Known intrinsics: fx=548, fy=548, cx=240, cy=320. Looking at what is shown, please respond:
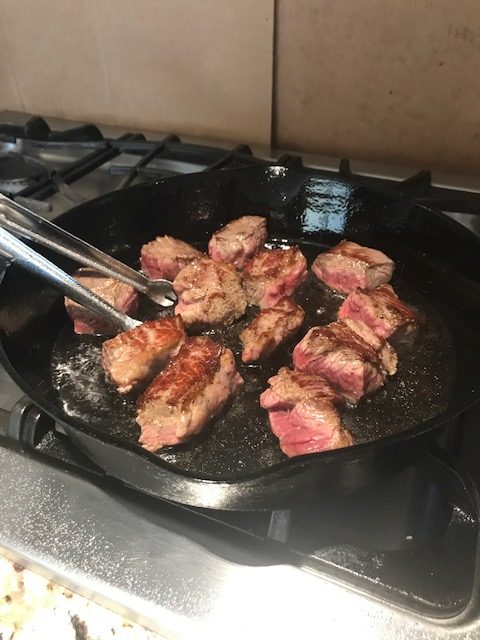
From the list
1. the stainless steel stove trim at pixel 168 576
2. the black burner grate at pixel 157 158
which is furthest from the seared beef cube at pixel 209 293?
the stainless steel stove trim at pixel 168 576

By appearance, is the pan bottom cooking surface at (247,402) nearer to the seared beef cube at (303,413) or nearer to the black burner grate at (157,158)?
the seared beef cube at (303,413)

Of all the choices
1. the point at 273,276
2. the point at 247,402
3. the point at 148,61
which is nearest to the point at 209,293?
the point at 273,276

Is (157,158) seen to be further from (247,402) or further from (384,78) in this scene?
(247,402)

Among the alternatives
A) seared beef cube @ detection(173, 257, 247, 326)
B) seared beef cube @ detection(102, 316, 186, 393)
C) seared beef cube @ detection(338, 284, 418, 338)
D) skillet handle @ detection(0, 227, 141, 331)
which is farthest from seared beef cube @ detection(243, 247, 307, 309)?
skillet handle @ detection(0, 227, 141, 331)

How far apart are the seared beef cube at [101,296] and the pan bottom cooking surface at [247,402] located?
0.09ft

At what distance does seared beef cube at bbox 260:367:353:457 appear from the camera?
0.95 meters

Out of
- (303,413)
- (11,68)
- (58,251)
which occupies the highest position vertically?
(11,68)

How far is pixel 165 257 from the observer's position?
1.38 meters

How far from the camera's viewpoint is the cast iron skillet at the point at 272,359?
29.2 inches

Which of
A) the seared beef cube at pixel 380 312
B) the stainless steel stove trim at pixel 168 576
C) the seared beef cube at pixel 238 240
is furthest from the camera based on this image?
the seared beef cube at pixel 238 240

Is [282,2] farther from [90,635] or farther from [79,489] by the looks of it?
[90,635]

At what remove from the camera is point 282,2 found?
1.54 meters

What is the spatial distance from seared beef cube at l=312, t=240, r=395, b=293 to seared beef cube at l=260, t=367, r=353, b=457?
1.13 feet

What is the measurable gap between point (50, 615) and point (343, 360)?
655mm
